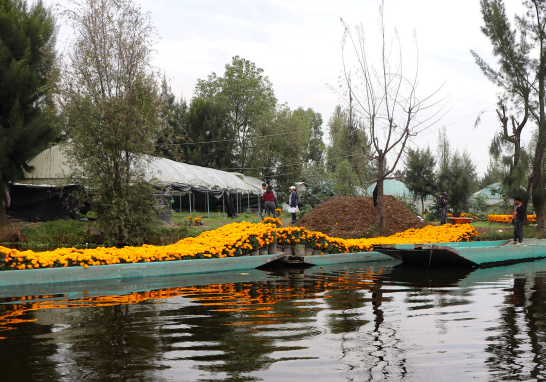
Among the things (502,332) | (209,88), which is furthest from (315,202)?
(209,88)

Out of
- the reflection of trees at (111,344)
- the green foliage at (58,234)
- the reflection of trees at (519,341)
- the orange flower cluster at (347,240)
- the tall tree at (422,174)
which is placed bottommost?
the reflection of trees at (519,341)

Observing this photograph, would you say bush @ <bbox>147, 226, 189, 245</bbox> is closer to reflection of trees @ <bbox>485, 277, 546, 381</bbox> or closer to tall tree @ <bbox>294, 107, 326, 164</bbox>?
reflection of trees @ <bbox>485, 277, 546, 381</bbox>

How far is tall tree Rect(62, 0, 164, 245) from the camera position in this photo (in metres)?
13.0

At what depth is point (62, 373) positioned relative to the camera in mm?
3537

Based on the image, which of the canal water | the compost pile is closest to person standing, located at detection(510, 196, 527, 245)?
the compost pile

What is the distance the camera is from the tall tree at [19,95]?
20.7m

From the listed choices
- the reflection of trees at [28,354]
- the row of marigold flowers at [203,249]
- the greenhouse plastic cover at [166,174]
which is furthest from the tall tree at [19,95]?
the reflection of trees at [28,354]

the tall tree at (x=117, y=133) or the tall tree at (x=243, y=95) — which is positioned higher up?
the tall tree at (x=243, y=95)

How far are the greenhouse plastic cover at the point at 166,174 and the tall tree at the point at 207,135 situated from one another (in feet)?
28.2

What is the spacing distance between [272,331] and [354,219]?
565 inches

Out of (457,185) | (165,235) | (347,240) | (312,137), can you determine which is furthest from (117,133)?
(312,137)

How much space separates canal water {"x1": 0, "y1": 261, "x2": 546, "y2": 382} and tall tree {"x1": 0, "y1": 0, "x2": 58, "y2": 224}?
15.7 meters

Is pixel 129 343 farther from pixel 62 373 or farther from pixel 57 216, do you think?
pixel 57 216

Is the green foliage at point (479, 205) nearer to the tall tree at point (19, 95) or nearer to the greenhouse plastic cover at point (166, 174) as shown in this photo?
the greenhouse plastic cover at point (166, 174)
